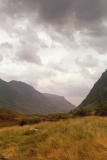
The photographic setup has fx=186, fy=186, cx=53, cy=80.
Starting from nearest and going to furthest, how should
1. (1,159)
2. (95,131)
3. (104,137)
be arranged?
(1,159), (104,137), (95,131)

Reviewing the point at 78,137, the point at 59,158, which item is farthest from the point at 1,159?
the point at 78,137

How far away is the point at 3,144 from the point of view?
505 inches

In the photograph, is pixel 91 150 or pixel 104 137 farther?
pixel 104 137

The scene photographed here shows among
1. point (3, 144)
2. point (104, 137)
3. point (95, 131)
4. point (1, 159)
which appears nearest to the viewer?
point (1, 159)

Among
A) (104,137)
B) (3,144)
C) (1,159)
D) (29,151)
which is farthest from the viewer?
(3,144)

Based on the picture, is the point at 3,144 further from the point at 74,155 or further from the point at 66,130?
the point at 74,155

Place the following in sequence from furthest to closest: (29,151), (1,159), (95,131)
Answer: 1. (95,131)
2. (29,151)
3. (1,159)

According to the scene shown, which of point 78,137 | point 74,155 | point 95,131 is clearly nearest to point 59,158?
point 74,155

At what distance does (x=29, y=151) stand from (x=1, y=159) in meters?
2.29

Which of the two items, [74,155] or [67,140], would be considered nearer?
[74,155]

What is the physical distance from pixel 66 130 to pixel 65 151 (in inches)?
151

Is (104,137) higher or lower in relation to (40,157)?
higher

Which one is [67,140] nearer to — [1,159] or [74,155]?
[74,155]

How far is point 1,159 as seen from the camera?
8.00m
